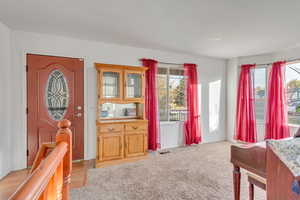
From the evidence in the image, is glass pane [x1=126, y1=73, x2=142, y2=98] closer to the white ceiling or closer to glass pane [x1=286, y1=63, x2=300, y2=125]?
the white ceiling

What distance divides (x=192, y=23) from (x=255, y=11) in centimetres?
82

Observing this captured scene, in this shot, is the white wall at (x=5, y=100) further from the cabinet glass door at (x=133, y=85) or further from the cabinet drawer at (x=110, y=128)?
the cabinet glass door at (x=133, y=85)

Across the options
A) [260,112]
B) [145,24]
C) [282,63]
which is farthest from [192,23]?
[260,112]

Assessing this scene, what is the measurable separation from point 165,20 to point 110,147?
2.44 metres

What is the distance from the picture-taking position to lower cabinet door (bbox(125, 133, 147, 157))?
3486 millimetres

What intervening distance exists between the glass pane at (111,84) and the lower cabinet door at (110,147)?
0.80m

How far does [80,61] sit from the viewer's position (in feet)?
11.4

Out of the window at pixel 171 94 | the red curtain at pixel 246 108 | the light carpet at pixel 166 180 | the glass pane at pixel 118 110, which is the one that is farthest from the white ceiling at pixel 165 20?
the light carpet at pixel 166 180

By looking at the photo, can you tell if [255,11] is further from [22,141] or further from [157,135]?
[22,141]

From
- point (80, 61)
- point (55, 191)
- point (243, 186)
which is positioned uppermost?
point (80, 61)

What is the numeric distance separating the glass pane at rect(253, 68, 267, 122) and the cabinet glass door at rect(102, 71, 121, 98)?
367 centimetres

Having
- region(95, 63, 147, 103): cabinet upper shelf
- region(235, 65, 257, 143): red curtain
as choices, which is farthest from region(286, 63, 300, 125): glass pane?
region(95, 63, 147, 103): cabinet upper shelf

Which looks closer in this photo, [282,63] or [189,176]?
[189,176]

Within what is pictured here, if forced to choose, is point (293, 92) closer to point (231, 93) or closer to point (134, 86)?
point (231, 93)
